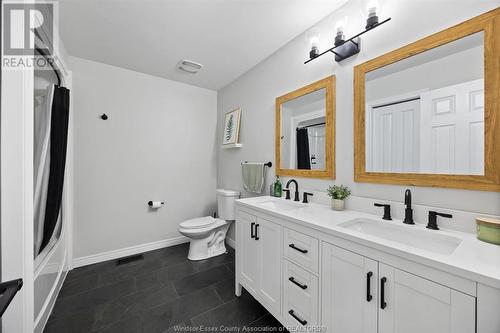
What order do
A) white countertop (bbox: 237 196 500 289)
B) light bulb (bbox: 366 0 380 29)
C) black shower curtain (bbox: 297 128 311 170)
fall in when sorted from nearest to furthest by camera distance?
white countertop (bbox: 237 196 500 289) < light bulb (bbox: 366 0 380 29) < black shower curtain (bbox: 297 128 311 170)

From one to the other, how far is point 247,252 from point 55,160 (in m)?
1.77

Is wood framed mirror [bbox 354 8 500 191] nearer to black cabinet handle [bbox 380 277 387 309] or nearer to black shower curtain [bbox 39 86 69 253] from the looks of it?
black cabinet handle [bbox 380 277 387 309]

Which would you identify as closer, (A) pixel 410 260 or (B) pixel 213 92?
(A) pixel 410 260

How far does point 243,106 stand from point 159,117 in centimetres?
120

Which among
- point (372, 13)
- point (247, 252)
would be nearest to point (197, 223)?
point (247, 252)

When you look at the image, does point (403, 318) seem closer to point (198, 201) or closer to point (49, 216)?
point (49, 216)

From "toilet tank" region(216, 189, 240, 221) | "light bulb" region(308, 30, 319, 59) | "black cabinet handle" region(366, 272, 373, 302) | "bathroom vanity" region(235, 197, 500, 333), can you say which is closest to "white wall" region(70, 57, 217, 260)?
"toilet tank" region(216, 189, 240, 221)

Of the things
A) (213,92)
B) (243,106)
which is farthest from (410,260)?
(213,92)

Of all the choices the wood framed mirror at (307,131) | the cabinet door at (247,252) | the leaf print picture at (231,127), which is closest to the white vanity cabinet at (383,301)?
the cabinet door at (247,252)

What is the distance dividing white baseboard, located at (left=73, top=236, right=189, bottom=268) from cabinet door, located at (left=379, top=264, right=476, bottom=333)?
265cm

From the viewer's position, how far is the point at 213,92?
3.23m

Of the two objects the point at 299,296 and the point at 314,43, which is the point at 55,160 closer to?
the point at 299,296

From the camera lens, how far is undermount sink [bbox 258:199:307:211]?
174cm

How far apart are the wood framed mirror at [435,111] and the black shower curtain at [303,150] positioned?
47 centimetres
